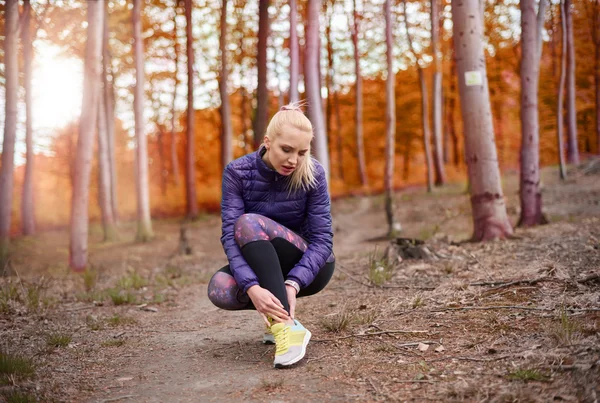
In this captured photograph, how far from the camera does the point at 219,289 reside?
3.36 m

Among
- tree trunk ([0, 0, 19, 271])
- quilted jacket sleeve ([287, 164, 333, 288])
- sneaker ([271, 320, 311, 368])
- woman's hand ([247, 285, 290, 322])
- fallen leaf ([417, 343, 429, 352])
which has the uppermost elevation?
tree trunk ([0, 0, 19, 271])

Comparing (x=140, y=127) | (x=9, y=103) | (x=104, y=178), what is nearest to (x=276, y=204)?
(x=9, y=103)

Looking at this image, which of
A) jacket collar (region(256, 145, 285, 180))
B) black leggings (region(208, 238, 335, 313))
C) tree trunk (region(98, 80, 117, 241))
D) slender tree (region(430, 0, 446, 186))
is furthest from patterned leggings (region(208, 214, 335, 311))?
tree trunk (region(98, 80, 117, 241))

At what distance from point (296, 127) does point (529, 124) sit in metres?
6.42

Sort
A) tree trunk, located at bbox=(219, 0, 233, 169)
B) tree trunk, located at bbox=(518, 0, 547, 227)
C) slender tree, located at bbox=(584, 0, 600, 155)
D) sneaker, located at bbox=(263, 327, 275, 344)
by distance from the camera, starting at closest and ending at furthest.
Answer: sneaker, located at bbox=(263, 327, 275, 344) → tree trunk, located at bbox=(518, 0, 547, 227) → tree trunk, located at bbox=(219, 0, 233, 169) → slender tree, located at bbox=(584, 0, 600, 155)

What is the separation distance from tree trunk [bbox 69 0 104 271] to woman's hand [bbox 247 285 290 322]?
6.17 meters

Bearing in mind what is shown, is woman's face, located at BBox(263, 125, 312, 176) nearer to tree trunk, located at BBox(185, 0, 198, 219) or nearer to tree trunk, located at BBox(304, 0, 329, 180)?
tree trunk, located at BBox(304, 0, 329, 180)

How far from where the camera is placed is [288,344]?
10.1 feet

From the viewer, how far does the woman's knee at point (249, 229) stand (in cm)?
323

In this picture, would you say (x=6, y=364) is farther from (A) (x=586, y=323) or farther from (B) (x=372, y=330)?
(A) (x=586, y=323)

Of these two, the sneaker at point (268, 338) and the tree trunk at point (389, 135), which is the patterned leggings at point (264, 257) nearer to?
the sneaker at point (268, 338)

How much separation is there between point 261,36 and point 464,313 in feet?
34.3

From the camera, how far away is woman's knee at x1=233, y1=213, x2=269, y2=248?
3.23m

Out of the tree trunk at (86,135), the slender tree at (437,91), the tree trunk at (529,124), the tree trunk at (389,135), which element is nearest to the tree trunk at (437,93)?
the slender tree at (437,91)
